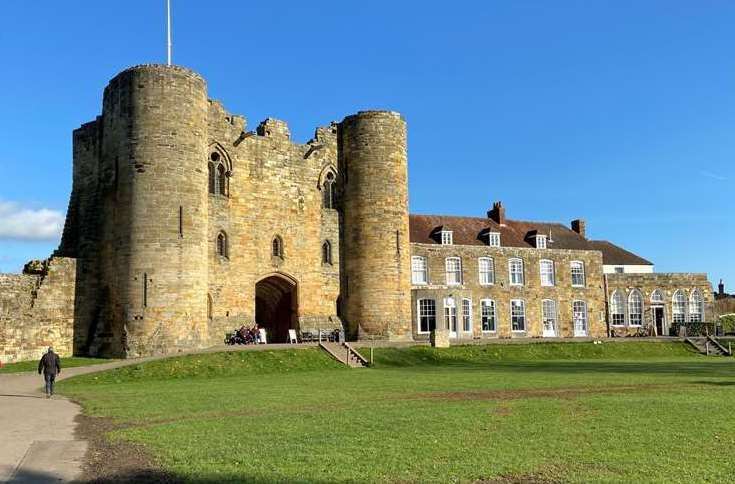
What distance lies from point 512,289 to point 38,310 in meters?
28.3

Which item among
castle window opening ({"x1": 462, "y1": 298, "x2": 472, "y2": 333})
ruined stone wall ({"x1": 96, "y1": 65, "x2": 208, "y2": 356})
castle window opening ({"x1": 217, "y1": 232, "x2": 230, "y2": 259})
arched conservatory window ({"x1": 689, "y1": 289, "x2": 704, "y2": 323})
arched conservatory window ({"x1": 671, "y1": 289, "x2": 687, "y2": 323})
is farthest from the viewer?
arched conservatory window ({"x1": 689, "y1": 289, "x2": 704, "y2": 323})

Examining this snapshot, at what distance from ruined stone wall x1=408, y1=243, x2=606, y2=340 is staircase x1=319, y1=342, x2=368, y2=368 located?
9.85 m

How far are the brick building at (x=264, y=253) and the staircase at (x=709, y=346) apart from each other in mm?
8634

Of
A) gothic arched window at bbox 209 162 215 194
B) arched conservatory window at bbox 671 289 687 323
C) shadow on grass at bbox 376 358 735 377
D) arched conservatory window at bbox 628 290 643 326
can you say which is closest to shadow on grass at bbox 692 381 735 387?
shadow on grass at bbox 376 358 735 377

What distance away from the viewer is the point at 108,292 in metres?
31.0

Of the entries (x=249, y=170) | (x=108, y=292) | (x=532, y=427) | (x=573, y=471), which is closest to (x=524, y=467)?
(x=573, y=471)

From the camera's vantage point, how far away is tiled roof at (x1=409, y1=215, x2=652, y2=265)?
152 feet

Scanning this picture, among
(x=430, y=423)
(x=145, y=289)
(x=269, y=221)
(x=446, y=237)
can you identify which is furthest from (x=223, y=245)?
(x=430, y=423)

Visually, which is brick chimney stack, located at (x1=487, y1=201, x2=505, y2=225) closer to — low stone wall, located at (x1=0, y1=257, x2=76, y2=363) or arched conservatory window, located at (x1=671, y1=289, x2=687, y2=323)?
arched conservatory window, located at (x1=671, y1=289, x2=687, y2=323)

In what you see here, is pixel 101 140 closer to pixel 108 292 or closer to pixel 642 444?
pixel 108 292

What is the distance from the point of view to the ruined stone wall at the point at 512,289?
43750 millimetres

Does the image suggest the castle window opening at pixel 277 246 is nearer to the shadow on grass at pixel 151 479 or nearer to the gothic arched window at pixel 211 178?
the gothic arched window at pixel 211 178

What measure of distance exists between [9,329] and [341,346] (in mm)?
13572

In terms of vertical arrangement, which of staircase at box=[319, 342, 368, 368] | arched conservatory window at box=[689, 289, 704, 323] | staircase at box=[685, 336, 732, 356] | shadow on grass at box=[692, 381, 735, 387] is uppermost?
arched conservatory window at box=[689, 289, 704, 323]
